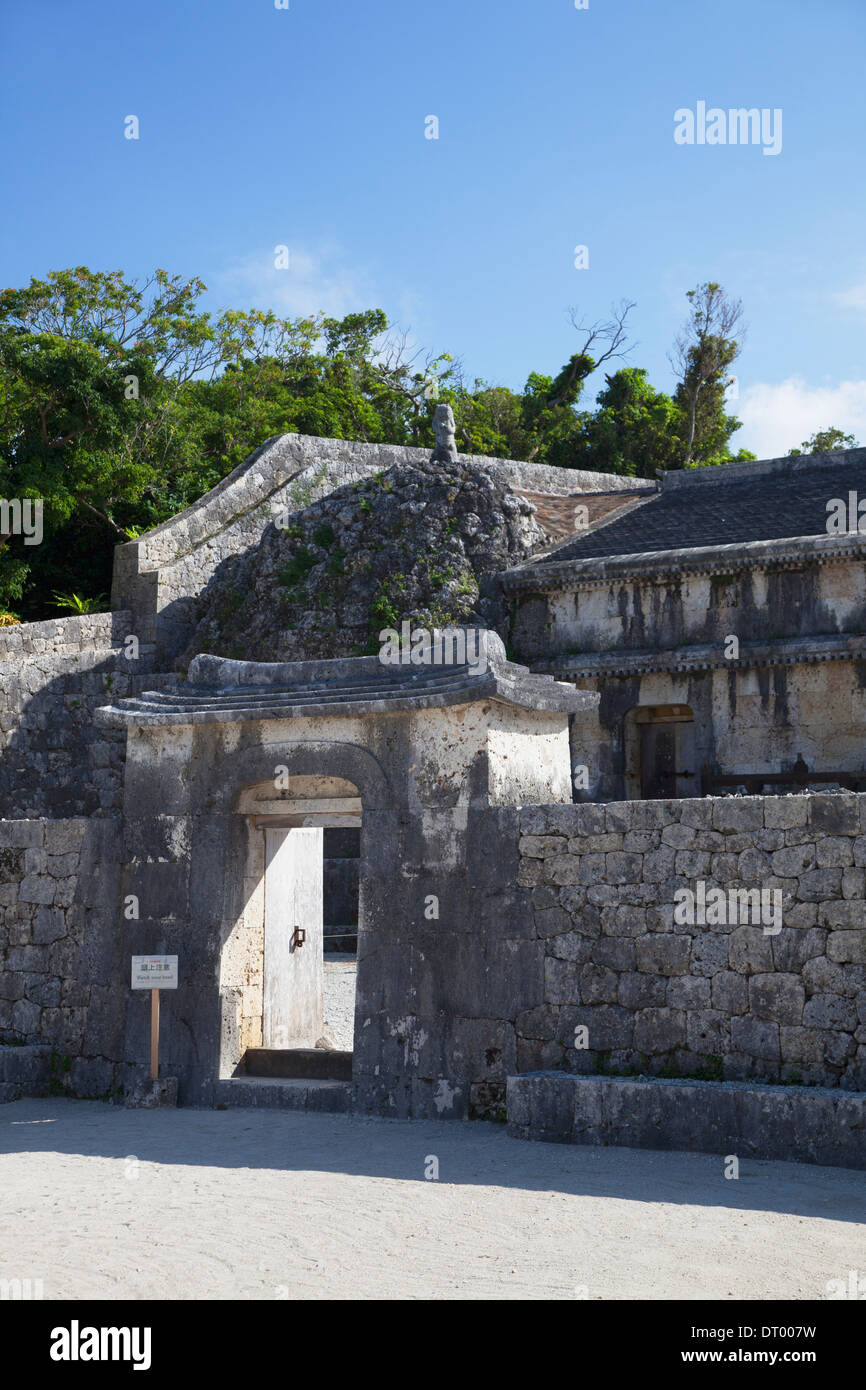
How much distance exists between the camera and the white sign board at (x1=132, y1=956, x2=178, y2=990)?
11.1m

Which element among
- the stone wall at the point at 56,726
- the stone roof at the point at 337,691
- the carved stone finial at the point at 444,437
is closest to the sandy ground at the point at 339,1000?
the stone roof at the point at 337,691

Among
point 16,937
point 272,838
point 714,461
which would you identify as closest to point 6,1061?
point 16,937

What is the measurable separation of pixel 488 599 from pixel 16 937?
933 centimetres

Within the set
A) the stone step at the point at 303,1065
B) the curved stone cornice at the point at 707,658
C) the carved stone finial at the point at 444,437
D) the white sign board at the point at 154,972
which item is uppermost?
the carved stone finial at the point at 444,437

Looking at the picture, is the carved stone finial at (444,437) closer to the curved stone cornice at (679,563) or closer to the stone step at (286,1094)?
the curved stone cornice at (679,563)

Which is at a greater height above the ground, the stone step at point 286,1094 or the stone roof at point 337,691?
the stone roof at point 337,691

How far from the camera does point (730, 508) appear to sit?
68.5 ft

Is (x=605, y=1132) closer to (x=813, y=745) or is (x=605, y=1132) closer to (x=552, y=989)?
(x=552, y=989)

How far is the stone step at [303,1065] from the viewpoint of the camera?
11445 mm

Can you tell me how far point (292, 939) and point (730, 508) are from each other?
11264mm

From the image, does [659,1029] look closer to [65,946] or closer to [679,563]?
[65,946]

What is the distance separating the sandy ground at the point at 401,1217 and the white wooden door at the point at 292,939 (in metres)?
2.01

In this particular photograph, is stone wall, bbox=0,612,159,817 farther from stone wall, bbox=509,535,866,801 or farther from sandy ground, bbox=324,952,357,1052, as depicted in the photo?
stone wall, bbox=509,535,866,801

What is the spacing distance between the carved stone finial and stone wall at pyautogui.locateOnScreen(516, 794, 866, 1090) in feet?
38.1
